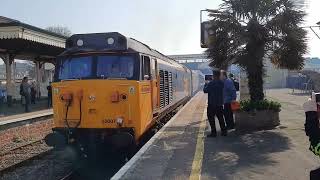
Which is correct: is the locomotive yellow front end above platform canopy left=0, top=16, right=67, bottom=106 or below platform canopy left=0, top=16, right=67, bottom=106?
below

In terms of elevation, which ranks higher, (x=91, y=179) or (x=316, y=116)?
(x=316, y=116)

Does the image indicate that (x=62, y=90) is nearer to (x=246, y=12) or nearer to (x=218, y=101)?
(x=218, y=101)

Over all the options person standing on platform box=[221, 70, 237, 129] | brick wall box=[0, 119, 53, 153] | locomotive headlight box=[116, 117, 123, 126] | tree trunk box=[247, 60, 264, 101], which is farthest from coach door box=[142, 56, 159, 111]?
brick wall box=[0, 119, 53, 153]

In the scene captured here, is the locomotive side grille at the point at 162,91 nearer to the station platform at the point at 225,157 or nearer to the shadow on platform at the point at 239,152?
the station platform at the point at 225,157

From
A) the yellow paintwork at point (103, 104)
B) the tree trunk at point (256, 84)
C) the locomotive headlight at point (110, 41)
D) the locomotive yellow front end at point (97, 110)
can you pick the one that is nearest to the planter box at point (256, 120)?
the tree trunk at point (256, 84)

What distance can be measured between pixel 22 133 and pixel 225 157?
34.3 feet

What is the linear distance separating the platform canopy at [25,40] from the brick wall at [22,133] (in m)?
3.64

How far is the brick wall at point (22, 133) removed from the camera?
1609cm

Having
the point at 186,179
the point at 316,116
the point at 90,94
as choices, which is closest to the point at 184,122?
the point at 90,94

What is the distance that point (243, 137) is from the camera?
1244cm

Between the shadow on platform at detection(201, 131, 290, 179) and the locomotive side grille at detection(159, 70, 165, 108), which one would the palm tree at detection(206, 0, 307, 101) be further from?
the shadow on platform at detection(201, 131, 290, 179)

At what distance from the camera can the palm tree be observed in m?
14.0

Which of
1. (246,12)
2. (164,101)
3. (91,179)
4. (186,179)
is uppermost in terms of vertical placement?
(246,12)

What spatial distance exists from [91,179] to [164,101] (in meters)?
4.65
